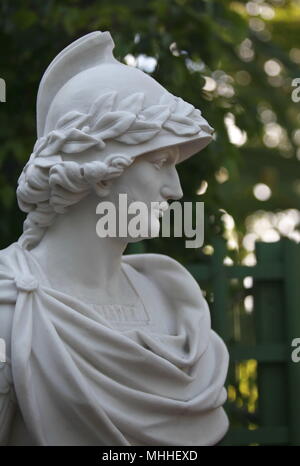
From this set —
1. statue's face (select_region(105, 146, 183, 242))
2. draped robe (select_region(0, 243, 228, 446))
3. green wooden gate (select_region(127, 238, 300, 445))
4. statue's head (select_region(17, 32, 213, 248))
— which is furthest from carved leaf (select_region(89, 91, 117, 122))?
green wooden gate (select_region(127, 238, 300, 445))

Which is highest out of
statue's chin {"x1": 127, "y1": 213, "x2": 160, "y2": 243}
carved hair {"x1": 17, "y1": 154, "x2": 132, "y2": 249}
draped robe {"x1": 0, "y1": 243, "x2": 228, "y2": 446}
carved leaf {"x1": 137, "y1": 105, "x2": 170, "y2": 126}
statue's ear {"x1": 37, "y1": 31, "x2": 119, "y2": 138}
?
statue's ear {"x1": 37, "y1": 31, "x2": 119, "y2": 138}

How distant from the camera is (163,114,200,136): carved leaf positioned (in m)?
3.38

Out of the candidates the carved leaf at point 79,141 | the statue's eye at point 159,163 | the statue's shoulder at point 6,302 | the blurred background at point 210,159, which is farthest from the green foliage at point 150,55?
the statue's shoulder at point 6,302

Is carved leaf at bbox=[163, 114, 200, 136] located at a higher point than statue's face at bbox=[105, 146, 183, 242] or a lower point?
higher

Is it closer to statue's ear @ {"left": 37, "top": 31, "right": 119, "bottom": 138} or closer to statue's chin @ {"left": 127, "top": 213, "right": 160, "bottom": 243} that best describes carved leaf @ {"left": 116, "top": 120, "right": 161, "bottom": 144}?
statue's chin @ {"left": 127, "top": 213, "right": 160, "bottom": 243}

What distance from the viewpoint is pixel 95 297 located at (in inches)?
137

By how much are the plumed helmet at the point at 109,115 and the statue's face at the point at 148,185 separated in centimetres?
7

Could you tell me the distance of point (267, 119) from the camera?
1088 cm

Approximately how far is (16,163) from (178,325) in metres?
2.29

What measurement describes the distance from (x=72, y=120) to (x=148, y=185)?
34cm

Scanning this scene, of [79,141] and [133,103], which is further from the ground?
[133,103]

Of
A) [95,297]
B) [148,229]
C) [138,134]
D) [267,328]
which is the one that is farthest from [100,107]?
[267,328]

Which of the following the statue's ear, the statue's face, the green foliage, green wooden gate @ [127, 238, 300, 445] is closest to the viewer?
the statue's face

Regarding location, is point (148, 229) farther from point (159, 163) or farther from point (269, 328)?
point (269, 328)
